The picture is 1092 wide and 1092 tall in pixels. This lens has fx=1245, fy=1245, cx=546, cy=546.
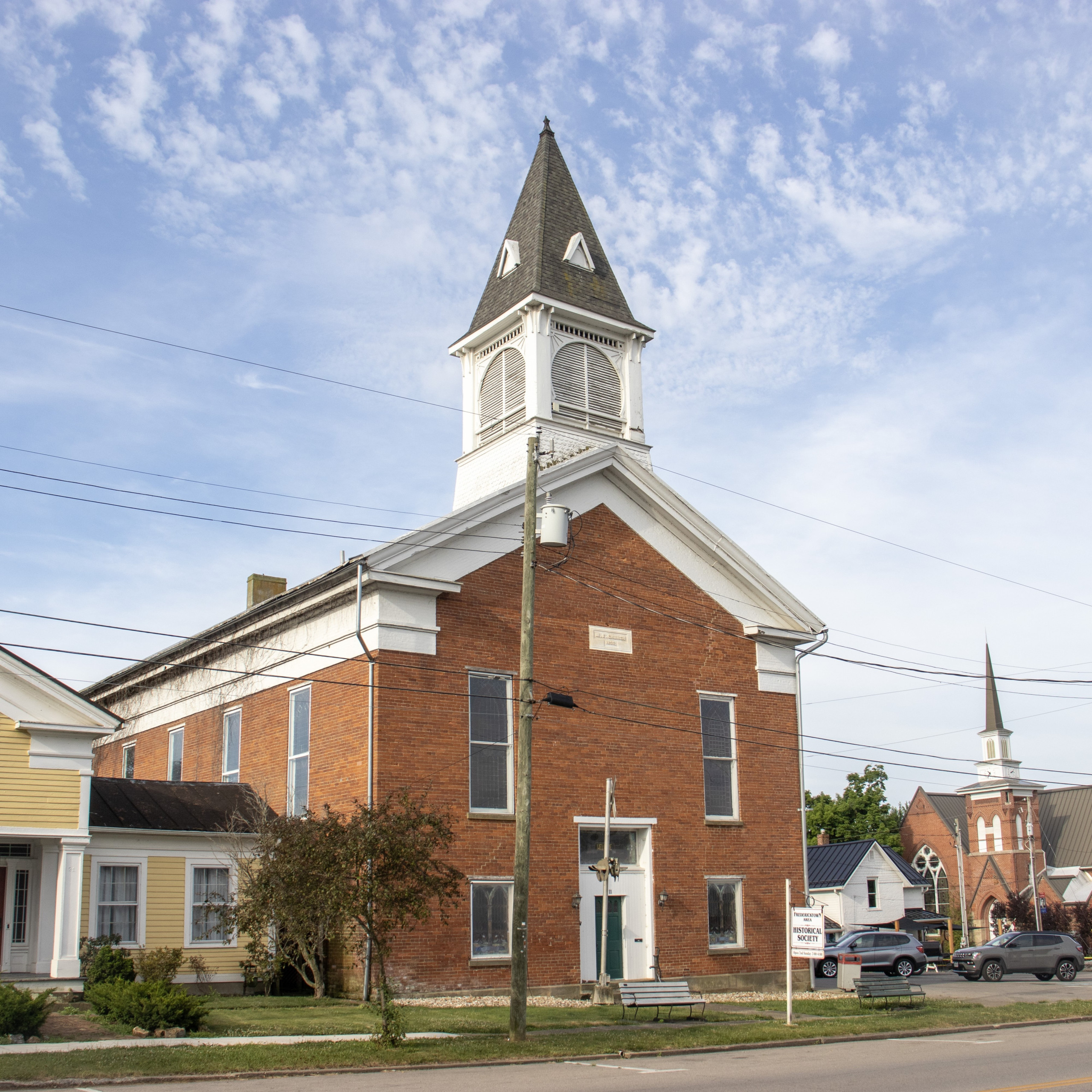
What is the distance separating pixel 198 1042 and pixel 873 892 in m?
51.5

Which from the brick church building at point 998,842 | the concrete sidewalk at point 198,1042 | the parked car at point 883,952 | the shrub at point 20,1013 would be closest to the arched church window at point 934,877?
the brick church building at point 998,842

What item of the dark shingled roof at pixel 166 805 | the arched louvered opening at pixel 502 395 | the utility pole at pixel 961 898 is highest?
the arched louvered opening at pixel 502 395

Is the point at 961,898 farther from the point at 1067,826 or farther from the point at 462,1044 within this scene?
the point at 462,1044

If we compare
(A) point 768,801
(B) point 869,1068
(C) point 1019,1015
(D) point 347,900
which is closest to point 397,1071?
(D) point 347,900

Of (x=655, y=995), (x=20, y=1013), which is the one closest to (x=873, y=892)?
(x=655, y=995)

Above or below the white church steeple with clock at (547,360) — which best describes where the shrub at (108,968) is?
below

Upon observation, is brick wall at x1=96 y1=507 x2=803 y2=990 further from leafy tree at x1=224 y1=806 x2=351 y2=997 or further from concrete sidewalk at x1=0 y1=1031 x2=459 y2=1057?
concrete sidewalk at x1=0 y1=1031 x2=459 y2=1057

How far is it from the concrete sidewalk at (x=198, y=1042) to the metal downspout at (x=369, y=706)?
495 centimetres

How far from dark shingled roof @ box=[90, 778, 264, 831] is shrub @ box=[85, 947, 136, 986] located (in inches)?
107

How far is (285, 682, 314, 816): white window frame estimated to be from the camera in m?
25.6

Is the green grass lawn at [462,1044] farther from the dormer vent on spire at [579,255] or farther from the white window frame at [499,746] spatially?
the dormer vent on spire at [579,255]

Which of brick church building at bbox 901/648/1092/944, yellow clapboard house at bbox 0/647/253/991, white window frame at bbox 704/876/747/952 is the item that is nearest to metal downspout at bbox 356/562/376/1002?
yellow clapboard house at bbox 0/647/253/991

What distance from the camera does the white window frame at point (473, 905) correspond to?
77.8ft

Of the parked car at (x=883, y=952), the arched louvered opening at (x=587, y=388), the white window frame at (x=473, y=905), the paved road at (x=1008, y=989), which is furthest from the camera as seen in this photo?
the parked car at (x=883, y=952)
